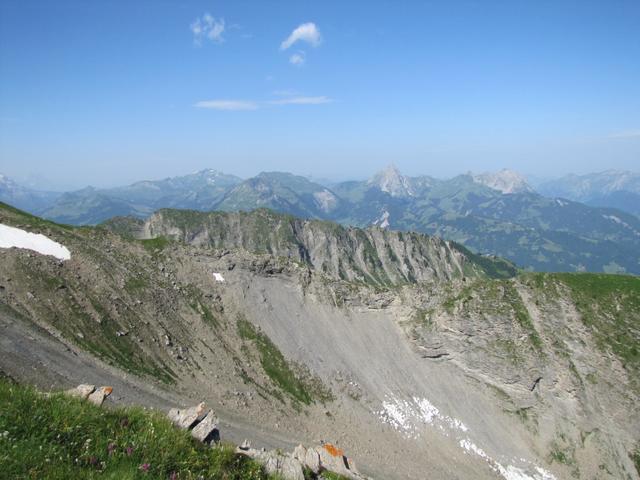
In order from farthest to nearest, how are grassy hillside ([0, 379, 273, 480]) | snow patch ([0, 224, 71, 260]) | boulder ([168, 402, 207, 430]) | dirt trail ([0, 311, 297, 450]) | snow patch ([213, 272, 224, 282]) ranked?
snow patch ([213, 272, 224, 282]) < snow patch ([0, 224, 71, 260]) < dirt trail ([0, 311, 297, 450]) < boulder ([168, 402, 207, 430]) < grassy hillside ([0, 379, 273, 480])

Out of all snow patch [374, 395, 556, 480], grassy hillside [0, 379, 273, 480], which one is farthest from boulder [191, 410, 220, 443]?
snow patch [374, 395, 556, 480]

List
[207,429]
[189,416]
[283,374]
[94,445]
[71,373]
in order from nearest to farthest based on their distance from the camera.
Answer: [94,445] → [207,429] → [189,416] → [71,373] → [283,374]

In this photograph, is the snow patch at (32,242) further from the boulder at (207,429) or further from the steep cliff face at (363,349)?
the boulder at (207,429)

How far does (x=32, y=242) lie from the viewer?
6512cm

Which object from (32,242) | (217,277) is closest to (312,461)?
(32,242)

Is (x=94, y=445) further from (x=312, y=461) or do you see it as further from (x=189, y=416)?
(x=312, y=461)

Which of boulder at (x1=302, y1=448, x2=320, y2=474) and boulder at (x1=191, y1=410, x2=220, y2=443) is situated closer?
boulder at (x1=191, y1=410, x2=220, y2=443)

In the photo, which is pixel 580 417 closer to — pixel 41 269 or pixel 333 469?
pixel 333 469

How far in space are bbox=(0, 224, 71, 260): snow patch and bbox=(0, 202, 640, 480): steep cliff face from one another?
1.87 meters

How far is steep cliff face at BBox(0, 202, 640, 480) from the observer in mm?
60000

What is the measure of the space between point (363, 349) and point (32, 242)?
207 ft

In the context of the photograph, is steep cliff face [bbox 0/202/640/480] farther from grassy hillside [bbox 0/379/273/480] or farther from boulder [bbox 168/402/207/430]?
grassy hillside [bbox 0/379/273/480]

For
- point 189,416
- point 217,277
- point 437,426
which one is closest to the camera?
point 189,416

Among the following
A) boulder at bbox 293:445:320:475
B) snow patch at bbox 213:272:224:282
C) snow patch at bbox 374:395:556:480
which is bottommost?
snow patch at bbox 374:395:556:480
